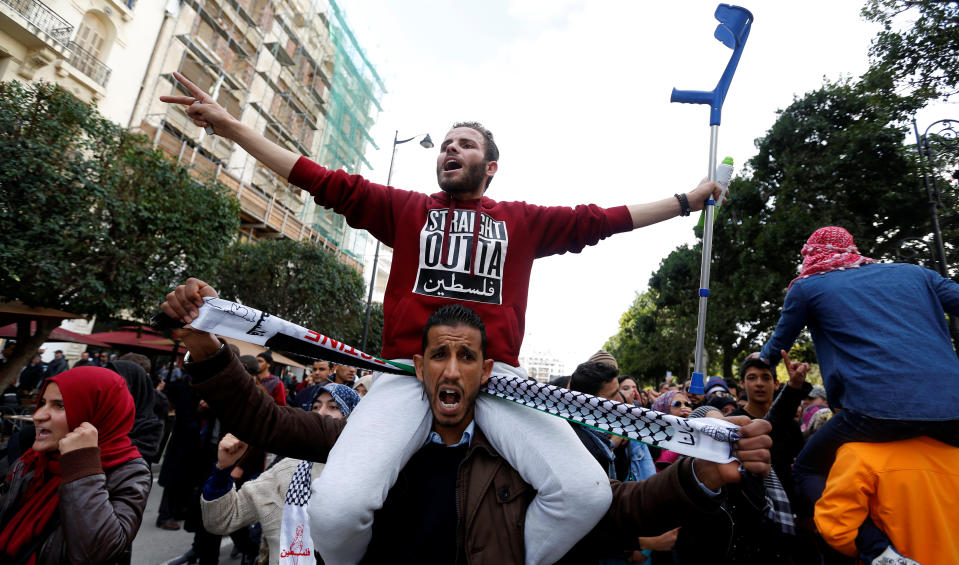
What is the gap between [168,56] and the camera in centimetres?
2464

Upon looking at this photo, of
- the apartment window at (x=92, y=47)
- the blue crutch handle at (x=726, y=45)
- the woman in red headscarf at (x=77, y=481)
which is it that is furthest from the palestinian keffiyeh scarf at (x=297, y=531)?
the apartment window at (x=92, y=47)

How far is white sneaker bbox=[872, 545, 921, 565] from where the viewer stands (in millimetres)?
2152

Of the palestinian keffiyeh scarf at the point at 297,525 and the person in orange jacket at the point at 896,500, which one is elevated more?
the person in orange jacket at the point at 896,500

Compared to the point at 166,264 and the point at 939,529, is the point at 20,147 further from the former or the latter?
the point at 939,529

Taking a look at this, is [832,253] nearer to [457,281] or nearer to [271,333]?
[457,281]

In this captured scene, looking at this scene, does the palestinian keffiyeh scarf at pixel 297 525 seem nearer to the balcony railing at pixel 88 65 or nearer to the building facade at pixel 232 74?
→ the building facade at pixel 232 74

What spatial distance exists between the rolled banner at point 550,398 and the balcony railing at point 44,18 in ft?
75.8

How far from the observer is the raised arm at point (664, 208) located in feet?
9.00

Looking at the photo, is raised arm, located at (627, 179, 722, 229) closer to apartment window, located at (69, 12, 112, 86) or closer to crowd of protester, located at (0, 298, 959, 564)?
crowd of protester, located at (0, 298, 959, 564)

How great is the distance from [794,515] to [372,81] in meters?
45.3

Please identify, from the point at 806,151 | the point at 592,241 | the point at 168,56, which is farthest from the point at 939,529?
the point at 168,56

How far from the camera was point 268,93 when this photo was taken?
33.1m

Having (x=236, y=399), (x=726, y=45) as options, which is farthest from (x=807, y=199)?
(x=236, y=399)

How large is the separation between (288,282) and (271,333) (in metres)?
22.8
